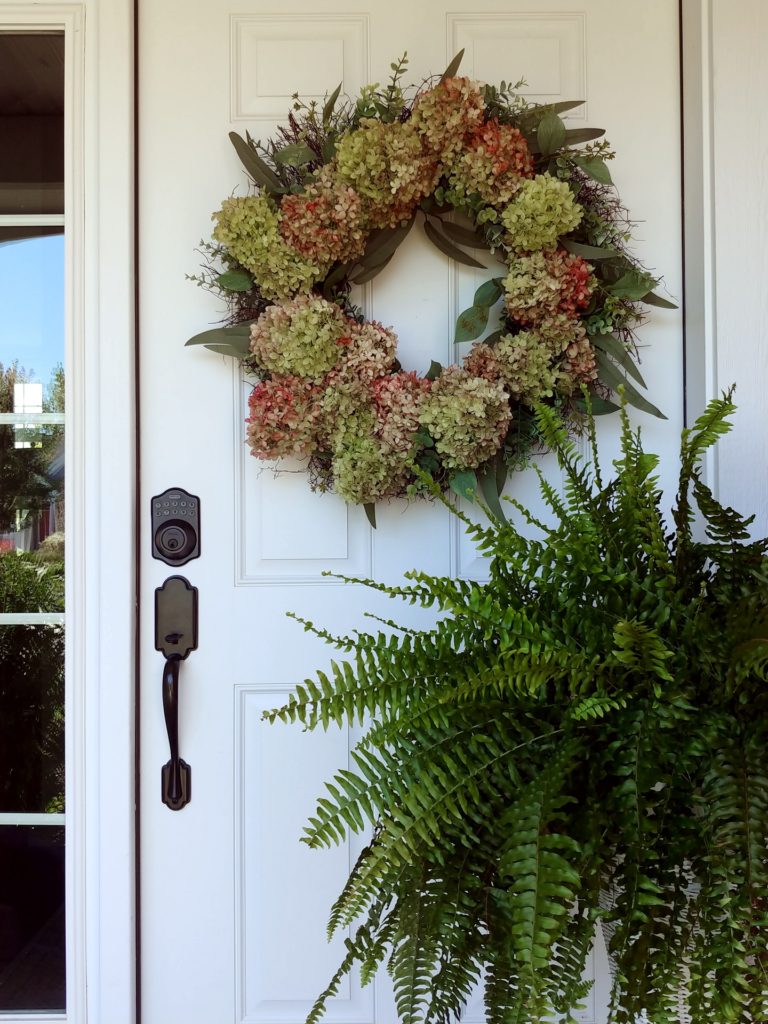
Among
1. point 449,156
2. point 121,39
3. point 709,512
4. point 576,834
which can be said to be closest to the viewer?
point 576,834

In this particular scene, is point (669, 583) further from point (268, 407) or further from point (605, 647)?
point (268, 407)

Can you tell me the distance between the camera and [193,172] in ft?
4.26

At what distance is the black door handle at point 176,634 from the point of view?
1.27 m

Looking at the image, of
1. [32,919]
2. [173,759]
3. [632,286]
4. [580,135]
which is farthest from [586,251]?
[32,919]

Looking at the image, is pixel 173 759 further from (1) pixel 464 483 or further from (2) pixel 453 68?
(2) pixel 453 68

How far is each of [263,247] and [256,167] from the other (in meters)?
0.16

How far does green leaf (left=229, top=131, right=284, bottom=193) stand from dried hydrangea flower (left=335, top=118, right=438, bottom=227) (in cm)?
11

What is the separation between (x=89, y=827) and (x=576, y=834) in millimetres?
874

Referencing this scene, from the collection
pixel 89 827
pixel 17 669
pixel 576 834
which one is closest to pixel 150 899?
pixel 89 827

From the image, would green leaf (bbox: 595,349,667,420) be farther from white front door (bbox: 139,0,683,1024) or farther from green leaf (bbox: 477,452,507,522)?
green leaf (bbox: 477,452,507,522)

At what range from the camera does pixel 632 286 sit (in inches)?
46.9

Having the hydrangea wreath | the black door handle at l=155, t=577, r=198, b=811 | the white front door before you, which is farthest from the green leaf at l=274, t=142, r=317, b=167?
the black door handle at l=155, t=577, r=198, b=811

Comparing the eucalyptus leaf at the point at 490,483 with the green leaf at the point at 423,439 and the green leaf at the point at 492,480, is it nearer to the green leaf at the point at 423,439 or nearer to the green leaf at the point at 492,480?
the green leaf at the point at 492,480

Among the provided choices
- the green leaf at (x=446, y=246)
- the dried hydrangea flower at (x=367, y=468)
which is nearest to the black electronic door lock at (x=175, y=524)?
the dried hydrangea flower at (x=367, y=468)
